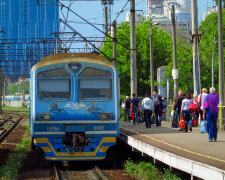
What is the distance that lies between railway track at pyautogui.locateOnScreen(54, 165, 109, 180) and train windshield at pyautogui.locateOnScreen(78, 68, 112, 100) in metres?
2.08

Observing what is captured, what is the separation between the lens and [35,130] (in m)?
15.5

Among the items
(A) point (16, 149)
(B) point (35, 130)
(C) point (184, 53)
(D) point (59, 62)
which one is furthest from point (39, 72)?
(C) point (184, 53)

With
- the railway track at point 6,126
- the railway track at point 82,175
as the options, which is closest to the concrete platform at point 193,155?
the railway track at point 82,175

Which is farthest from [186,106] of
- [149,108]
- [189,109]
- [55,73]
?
[55,73]

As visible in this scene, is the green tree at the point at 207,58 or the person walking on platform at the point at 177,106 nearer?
the person walking on platform at the point at 177,106

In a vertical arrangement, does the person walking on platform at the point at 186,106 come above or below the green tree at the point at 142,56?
below

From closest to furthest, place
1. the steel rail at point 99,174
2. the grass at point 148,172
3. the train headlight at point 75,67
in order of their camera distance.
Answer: the grass at point 148,172 < the steel rail at point 99,174 < the train headlight at point 75,67

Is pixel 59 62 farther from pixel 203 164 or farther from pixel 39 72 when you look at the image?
pixel 203 164

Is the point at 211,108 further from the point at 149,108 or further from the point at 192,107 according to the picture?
the point at 149,108

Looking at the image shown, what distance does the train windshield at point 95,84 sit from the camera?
52.9 ft

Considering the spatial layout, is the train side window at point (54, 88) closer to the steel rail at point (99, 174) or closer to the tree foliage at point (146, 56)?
the steel rail at point (99, 174)

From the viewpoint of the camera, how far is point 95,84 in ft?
53.4

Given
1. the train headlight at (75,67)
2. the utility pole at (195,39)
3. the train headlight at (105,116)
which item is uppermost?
the utility pole at (195,39)

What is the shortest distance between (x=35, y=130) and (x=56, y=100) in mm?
1052
